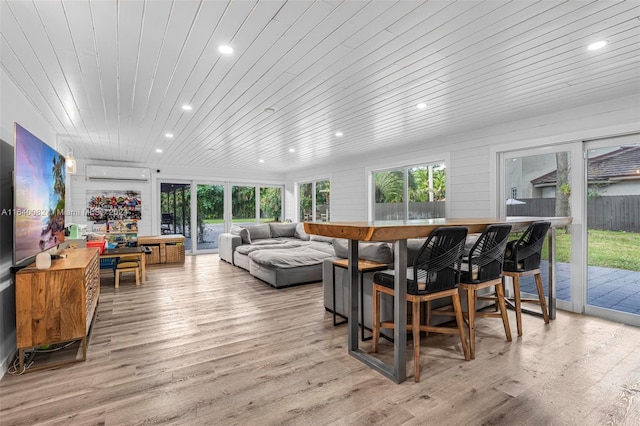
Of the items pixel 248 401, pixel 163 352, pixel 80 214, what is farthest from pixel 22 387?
pixel 80 214

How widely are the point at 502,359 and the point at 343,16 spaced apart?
9.29 ft

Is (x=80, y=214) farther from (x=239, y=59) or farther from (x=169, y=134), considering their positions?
(x=239, y=59)

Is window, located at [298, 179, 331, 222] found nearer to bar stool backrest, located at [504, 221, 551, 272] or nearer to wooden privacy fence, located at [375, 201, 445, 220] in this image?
wooden privacy fence, located at [375, 201, 445, 220]

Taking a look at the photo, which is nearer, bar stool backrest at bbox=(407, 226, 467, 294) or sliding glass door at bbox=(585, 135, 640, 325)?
bar stool backrest at bbox=(407, 226, 467, 294)

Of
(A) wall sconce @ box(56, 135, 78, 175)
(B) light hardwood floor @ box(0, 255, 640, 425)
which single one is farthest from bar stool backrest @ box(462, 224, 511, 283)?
(A) wall sconce @ box(56, 135, 78, 175)

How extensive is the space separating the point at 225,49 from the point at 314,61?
27.4 inches

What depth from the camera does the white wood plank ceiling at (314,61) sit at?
1.93 metres

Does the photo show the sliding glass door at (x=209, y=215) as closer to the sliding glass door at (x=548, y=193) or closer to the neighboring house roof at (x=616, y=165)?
the sliding glass door at (x=548, y=193)

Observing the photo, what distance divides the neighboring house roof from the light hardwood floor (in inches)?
63.8

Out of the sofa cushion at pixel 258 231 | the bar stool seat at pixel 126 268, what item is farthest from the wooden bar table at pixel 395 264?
the sofa cushion at pixel 258 231

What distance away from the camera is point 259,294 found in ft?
15.0

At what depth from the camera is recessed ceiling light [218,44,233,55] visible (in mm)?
2312

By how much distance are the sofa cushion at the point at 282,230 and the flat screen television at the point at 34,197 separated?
468cm

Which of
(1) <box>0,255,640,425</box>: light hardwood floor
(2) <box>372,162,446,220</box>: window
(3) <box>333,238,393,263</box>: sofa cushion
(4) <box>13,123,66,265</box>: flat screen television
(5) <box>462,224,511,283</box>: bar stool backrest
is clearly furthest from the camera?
(2) <box>372,162,446,220</box>: window
